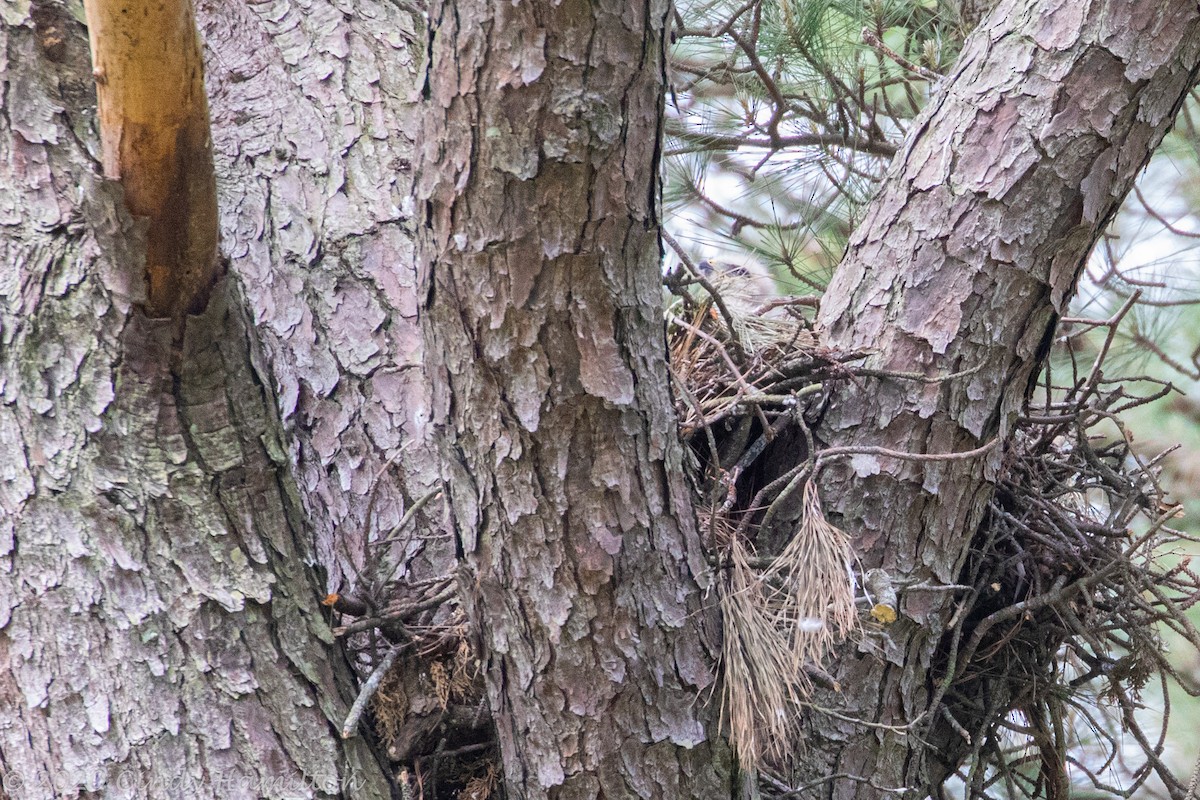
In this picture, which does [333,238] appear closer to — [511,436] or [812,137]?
[511,436]

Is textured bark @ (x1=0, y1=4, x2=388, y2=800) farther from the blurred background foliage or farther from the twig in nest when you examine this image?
the blurred background foliage

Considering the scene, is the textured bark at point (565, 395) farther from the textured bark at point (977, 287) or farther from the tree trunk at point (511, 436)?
the textured bark at point (977, 287)

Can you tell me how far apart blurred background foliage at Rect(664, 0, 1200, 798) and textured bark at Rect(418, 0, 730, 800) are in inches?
36.1

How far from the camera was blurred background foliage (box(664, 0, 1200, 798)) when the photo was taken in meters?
2.74

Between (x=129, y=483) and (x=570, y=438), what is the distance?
552mm

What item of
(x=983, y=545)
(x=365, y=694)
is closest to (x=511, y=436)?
(x=365, y=694)

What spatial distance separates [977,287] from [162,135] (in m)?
1.18

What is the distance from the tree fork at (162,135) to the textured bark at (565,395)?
0.90 ft

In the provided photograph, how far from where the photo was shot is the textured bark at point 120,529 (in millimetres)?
1217

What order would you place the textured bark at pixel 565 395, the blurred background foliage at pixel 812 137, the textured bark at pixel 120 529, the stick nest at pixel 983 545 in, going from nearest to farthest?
1. the textured bark at pixel 565 395
2. the textured bark at pixel 120 529
3. the stick nest at pixel 983 545
4. the blurred background foliage at pixel 812 137

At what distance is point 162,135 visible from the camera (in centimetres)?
116

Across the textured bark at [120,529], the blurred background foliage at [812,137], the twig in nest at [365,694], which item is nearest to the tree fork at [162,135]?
the textured bark at [120,529]

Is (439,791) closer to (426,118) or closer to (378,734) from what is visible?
(378,734)

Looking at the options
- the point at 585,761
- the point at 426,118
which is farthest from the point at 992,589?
the point at 426,118
